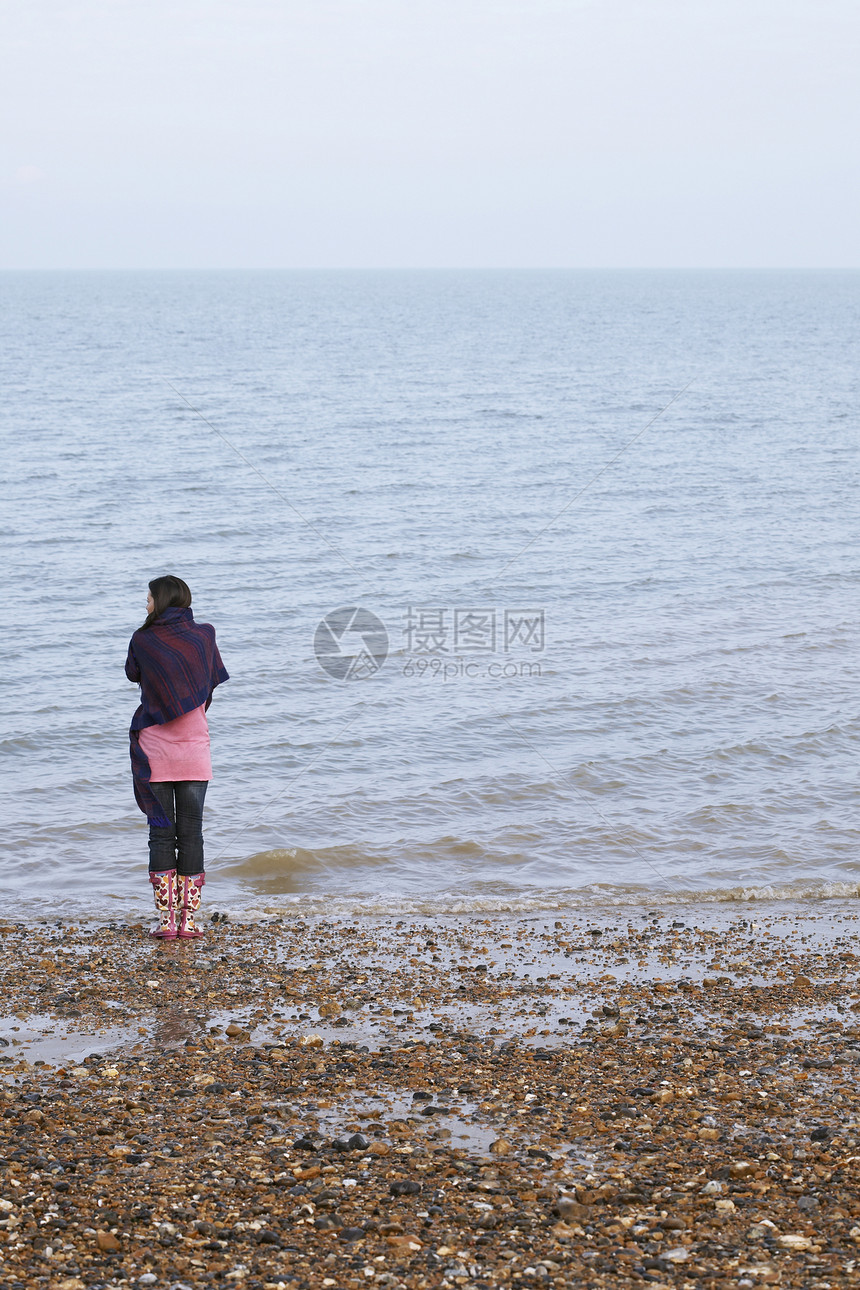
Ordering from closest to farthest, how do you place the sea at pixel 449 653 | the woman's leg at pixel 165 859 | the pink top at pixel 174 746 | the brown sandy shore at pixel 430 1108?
the brown sandy shore at pixel 430 1108, the pink top at pixel 174 746, the woman's leg at pixel 165 859, the sea at pixel 449 653

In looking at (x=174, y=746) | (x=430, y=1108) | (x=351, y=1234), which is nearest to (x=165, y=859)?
(x=174, y=746)

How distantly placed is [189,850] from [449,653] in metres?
8.13

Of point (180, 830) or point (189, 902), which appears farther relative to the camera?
point (189, 902)

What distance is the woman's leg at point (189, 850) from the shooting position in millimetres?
6926

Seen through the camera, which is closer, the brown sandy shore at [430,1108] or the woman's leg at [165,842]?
the brown sandy shore at [430,1108]

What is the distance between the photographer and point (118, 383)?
164 feet

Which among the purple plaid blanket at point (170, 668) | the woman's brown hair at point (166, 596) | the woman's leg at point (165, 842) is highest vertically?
the woman's brown hair at point (166, 596)

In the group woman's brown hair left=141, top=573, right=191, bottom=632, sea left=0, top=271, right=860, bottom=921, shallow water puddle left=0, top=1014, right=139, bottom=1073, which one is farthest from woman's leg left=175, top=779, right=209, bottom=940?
shallow water puddle left=0, top=1014, right=139, bottom=1073

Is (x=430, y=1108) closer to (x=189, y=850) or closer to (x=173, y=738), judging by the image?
(x=189, y=850)

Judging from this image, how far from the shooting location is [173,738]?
6809 millimetres

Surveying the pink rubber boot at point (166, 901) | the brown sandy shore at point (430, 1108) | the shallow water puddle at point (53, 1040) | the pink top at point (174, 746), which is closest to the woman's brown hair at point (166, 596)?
the pink top at point (174, 746)

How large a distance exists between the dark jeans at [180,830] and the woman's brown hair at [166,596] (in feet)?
3.13

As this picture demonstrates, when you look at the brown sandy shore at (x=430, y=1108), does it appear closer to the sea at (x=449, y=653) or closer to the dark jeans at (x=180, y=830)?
the dark jeans at (x=180, y=830)

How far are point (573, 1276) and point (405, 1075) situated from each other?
5.30 ft
